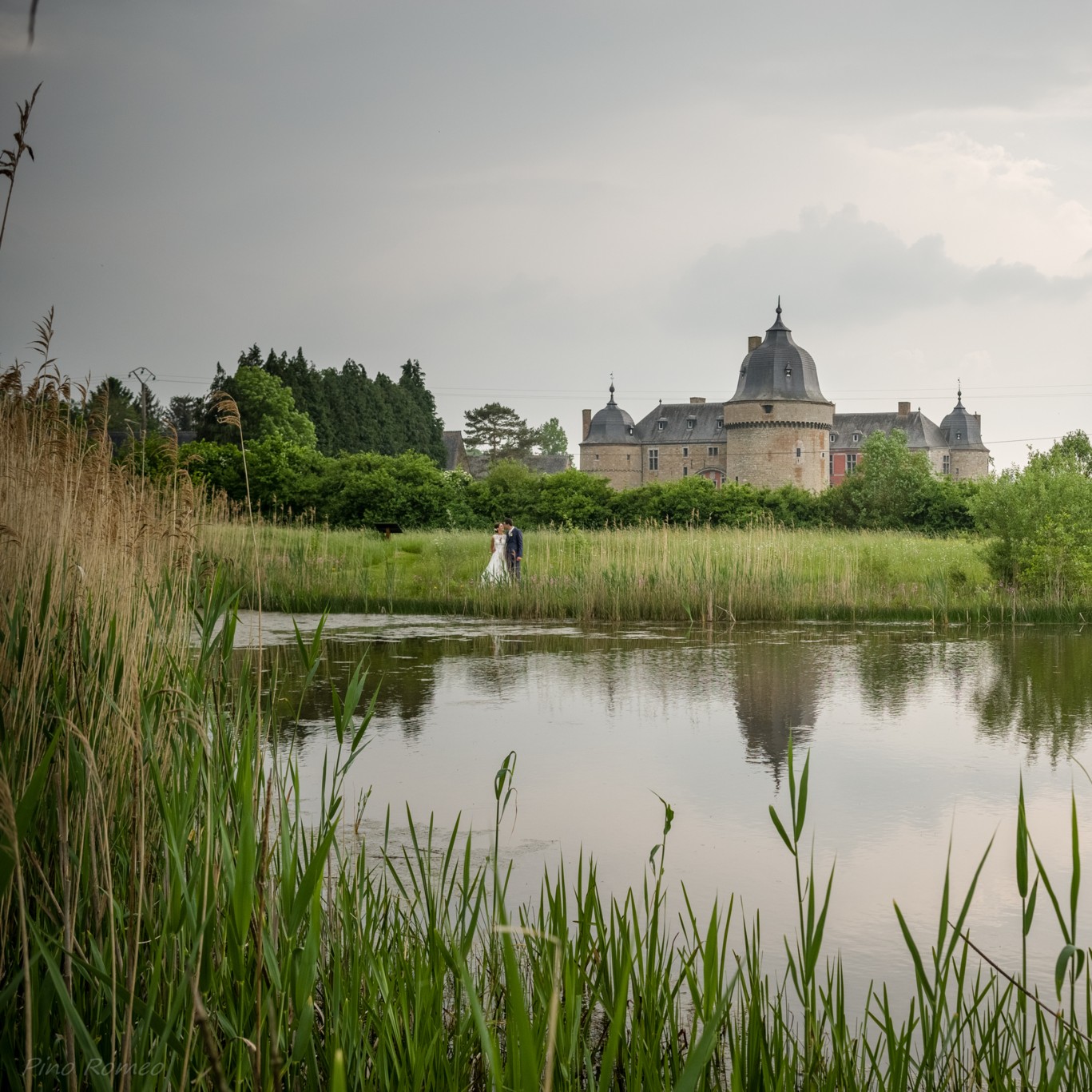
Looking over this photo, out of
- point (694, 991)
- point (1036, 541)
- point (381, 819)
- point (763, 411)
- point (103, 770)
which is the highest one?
point (763, 411)

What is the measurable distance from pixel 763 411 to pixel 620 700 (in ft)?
163

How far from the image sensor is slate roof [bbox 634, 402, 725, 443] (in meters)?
69.6

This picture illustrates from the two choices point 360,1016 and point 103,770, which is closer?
point 360,1016

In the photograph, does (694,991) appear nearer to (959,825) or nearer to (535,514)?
(959,825)

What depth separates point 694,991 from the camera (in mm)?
1981

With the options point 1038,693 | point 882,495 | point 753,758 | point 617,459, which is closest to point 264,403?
point 882,495

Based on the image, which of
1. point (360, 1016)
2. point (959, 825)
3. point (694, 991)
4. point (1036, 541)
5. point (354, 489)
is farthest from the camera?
point (354, 489)

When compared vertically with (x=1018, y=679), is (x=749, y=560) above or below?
above

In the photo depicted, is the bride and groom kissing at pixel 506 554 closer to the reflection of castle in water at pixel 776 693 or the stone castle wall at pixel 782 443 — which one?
the reflection of castle in water at pixel 776 693

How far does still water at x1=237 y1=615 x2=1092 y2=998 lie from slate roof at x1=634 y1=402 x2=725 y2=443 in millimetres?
59242

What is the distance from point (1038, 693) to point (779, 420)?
48579 millimetres

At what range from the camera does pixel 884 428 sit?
69.4 meters

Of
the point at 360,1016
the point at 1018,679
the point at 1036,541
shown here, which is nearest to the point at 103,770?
the point at 360,1016

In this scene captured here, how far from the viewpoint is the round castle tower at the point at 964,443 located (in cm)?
6994
